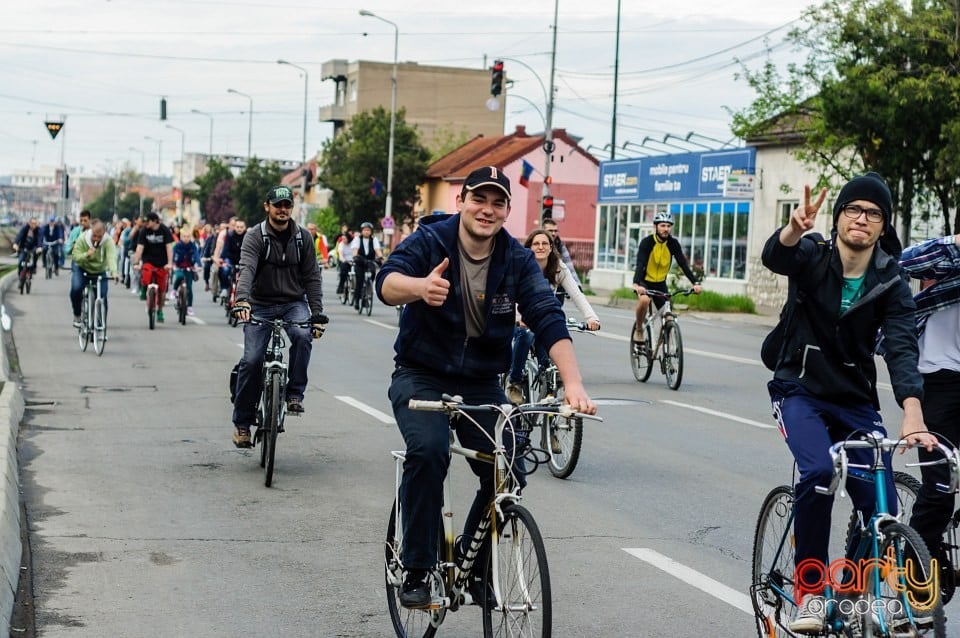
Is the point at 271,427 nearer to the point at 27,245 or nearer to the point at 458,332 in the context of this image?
the point at 458,332

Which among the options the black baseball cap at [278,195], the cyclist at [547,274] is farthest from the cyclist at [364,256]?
the black baseball cap at [278,195]

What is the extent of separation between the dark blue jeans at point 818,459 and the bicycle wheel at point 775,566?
20 centimetres

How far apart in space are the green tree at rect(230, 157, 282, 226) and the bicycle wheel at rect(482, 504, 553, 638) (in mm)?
107184

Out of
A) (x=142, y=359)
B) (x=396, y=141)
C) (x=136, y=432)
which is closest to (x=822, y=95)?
(x=142, y=359)

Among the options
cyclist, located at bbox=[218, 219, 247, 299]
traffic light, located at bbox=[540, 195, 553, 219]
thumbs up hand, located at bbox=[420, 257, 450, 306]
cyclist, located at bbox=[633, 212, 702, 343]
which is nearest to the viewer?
thumbs up hand, located at bbox=[420, 257, 450, 306]

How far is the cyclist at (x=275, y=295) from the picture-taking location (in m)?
9.79

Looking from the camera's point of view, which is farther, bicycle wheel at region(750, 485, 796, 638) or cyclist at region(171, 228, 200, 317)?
cyclist at region(171, 228, 200, 317)

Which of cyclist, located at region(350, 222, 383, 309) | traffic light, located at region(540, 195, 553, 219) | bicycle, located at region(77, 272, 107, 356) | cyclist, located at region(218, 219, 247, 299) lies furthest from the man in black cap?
traffic light, located at region(540, 195, 553, 219)

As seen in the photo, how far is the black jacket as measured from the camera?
16.4ft

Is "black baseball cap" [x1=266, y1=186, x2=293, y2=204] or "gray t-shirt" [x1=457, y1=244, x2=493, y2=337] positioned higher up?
"black baseball cap" [x1=266, y1=186, x2=293, y2=204]

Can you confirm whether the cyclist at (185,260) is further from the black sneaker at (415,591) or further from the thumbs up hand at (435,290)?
the thumbs up hand at (435,290)

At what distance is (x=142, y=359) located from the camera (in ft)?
58.5

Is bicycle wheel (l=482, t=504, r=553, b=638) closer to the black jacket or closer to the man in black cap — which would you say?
the man in black cap

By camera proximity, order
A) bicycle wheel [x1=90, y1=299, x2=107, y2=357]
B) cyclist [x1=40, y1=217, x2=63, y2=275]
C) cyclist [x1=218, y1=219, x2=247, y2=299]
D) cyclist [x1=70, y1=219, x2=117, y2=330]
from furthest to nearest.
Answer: cyclist [x1=40, y1=217, x2=63, y2=275]
cyclist [x1=218, y1=219, x2=247, y2=299]
cyclist [x1=70, y1=219, x2=117, y2=330]
bicycle wheel [x1=90, y1=299, x2=107, y2=357]
